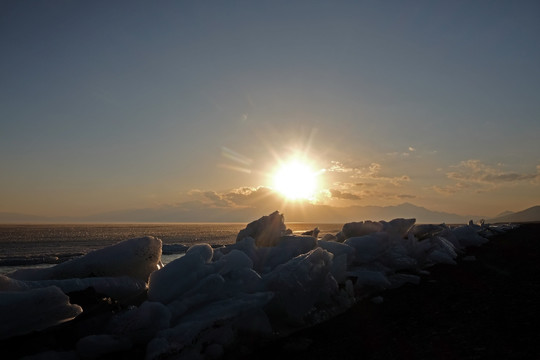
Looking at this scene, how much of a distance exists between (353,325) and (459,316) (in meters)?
1.34

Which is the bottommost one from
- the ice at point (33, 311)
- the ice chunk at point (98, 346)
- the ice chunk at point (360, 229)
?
the ice chunk at point (98, 346)

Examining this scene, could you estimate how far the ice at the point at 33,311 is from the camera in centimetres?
358

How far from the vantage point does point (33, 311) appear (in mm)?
3711

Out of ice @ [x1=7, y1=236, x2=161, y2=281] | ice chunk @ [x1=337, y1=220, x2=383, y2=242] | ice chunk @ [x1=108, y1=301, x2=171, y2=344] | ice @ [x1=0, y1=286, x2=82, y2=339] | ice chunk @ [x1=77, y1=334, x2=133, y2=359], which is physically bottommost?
ice chunk @ [x1=77, y1=334, x2=133, y2=359]

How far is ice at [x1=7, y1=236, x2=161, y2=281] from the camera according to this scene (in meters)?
5.21

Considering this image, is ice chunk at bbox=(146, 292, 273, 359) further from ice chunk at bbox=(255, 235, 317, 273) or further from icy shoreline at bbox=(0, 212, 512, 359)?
ice chunk at bbox=(255, 235, 317, 273)

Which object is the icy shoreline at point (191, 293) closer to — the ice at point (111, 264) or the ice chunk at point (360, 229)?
the ice at point (111, 264)

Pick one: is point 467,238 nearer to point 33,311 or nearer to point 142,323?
point 142,323

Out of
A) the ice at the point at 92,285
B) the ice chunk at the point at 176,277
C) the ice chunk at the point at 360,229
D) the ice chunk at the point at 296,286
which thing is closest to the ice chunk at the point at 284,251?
the ice chunk at the point at 296,286

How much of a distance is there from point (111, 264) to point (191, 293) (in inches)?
56.6

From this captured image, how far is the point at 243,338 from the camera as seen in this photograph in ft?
14.8

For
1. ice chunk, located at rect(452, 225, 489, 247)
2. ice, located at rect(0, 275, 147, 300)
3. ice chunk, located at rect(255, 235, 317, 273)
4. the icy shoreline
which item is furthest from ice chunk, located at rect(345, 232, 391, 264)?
ice chunk, located at rect(452, 225, 489, 247)

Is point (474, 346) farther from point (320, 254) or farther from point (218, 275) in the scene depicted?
point (218, 275)

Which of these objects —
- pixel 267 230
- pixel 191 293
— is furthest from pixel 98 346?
pixel 267 230
